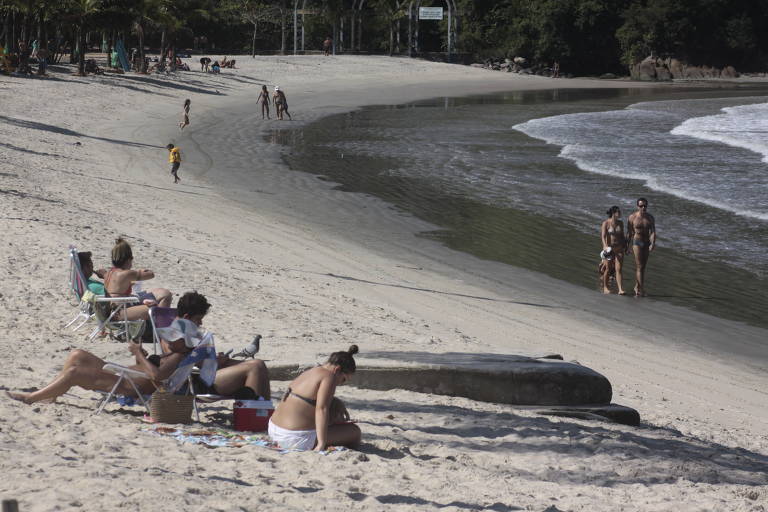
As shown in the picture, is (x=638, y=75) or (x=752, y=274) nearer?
(x=752, y=274)

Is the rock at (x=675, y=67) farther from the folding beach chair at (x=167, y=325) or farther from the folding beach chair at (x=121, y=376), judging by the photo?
the folding beach chair at (x=121, y=376)

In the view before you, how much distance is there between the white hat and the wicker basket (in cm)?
39

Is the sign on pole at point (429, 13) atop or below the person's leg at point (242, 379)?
atop

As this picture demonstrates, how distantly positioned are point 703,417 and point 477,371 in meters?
2.22

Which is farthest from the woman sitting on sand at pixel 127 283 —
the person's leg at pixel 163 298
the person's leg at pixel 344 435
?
the person's leg at pixel 344 435

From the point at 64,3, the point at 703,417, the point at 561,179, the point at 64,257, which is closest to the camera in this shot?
the point at 703,417

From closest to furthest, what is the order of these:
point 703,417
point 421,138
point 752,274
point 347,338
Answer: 1. point 703,417
2. point 347,338
3. point 752,274
4. point 421,138

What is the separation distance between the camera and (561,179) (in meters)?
25.2

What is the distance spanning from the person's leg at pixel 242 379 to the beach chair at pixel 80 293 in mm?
2575

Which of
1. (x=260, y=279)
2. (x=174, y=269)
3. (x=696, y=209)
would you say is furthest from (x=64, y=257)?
(x=696, y=209)

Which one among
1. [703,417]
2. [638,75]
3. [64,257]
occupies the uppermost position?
[638,75]

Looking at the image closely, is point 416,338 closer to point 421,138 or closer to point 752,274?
point 752,274

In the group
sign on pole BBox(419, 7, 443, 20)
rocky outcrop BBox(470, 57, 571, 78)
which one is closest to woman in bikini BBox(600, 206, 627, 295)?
sign on pole BBox(419, 7, 443, 20)

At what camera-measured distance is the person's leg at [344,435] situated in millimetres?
6547
